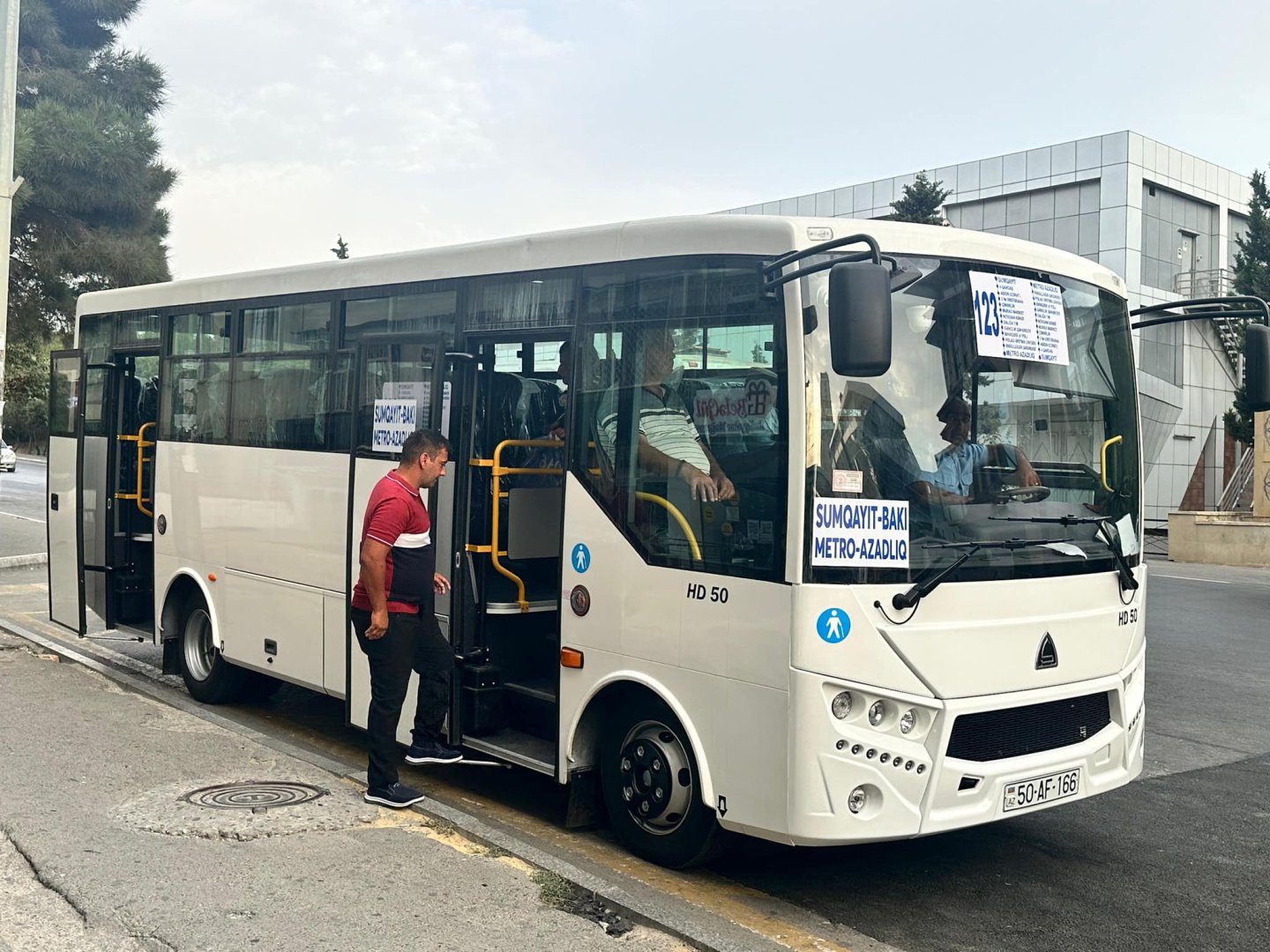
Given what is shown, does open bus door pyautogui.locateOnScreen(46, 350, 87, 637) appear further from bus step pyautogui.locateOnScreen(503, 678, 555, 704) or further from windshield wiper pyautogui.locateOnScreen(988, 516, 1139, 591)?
windshield wiper pyautogui.locateOnScreen(988, 516, 1139, 591)

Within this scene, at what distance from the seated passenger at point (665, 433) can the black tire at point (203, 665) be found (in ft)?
14.3

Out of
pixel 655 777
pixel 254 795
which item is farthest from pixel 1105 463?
pixel 254 795

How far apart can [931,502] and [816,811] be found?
4.30 ft

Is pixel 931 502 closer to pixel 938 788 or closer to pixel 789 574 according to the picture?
pixel 789 574

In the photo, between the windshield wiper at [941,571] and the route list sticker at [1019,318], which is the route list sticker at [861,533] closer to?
the windshield wiper at [941,571]

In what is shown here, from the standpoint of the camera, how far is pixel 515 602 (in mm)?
6758

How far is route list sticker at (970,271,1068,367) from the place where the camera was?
214 inches

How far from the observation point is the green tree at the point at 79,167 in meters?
19.8

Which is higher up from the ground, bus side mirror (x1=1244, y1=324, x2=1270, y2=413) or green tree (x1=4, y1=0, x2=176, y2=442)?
green tree (x1=4, y1=0, x2=176, y2=442)

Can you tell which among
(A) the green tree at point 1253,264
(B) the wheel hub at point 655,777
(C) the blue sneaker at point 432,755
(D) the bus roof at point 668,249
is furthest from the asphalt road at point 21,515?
(A) the green tree at point 1253,264

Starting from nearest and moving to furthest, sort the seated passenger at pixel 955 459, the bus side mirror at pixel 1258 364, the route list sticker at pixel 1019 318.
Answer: the seated passenger at pixel 955 459, the route list sticker at pixel 1019 318, the bus side mirror at pixel 1258 364

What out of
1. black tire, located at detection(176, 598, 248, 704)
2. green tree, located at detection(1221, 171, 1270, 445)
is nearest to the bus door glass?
black tire, located at detection(176, 598, 248, 704)

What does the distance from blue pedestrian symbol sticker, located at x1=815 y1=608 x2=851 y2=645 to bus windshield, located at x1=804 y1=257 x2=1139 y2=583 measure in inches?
5.3

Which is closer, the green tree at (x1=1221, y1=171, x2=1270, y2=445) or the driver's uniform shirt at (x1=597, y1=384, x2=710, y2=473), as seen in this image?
the driver's uniform shirt at (x1=597, y1=384, x2=710, y2=473)
